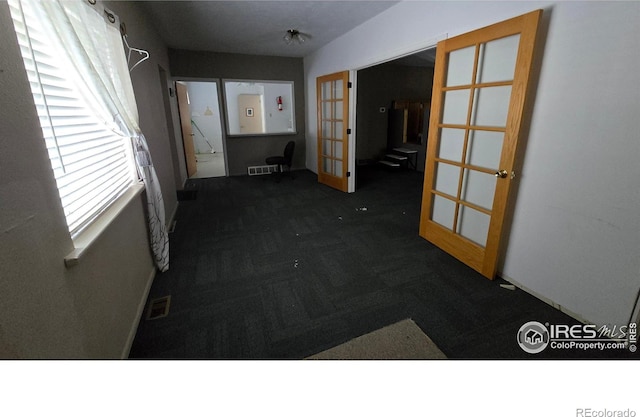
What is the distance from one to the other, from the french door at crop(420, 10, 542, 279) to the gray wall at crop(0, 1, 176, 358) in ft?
8.19

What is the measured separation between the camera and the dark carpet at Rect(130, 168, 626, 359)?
162cm

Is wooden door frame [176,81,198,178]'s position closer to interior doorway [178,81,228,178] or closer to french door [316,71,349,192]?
interior doorway [178,81,228,178]

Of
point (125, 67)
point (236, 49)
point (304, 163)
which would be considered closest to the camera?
point (125, 67)

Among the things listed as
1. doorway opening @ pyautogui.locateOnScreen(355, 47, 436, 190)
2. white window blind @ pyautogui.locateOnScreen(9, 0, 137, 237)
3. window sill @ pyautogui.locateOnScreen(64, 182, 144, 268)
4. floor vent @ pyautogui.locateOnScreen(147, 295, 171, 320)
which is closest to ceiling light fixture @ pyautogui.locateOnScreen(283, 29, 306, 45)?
doorway opening @ pyautogui.locateOnScreen(355, 47, 436, 190)

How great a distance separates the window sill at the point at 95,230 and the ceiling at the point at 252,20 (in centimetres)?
251

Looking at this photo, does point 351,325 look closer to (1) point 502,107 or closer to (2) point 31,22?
(1) point 502,107

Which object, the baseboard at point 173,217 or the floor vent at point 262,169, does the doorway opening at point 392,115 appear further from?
the baseboard at point 173,217

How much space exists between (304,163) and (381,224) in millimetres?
3596

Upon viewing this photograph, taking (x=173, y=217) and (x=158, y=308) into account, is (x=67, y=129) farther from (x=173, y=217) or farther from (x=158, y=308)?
(x=173, y=217)

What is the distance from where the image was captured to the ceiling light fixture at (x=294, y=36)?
408cm

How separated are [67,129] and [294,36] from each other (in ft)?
12.4

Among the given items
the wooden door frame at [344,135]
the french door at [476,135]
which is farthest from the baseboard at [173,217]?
the french door at [476,135]
